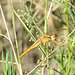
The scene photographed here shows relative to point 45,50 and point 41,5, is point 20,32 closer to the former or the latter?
point 41,5

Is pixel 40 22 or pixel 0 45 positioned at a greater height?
pixel 40 22

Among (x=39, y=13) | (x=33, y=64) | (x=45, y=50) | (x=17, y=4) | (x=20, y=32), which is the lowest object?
(x=33, y=64)

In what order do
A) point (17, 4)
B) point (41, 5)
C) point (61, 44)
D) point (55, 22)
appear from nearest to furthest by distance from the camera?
point (61, 44), point (41, 5), point (55, 22), point (17, 4)

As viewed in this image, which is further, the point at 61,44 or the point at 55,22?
the point at 55,22

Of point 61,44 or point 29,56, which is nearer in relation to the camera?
point 61,44

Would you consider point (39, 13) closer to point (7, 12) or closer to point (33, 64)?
point (7, 12)

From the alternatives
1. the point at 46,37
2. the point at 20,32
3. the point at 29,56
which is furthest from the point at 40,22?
the point at 46,37

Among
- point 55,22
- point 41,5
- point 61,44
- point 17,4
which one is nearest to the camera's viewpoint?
point 61,44

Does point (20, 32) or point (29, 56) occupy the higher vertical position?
point (20, 32)

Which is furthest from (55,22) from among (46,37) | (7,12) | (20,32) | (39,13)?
(46,37)
